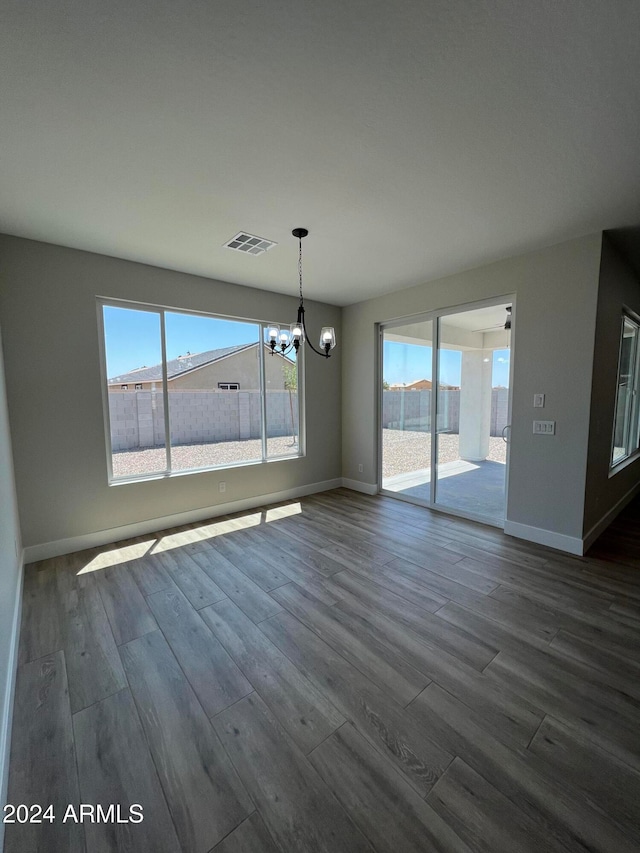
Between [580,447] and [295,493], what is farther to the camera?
[295,493]

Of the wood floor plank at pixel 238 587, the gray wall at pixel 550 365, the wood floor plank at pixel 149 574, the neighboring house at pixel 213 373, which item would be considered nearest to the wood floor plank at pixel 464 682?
the wood floor plank at pixel 238 587

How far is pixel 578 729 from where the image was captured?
5.02ft

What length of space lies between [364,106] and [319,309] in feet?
11.5

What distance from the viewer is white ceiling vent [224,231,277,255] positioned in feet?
9.76

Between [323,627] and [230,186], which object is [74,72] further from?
[323,627]

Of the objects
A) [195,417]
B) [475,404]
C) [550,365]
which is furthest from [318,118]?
[475,404]

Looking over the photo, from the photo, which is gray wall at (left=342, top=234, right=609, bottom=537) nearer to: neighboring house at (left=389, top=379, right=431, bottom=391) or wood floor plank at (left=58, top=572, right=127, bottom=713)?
neighboring house at (left=389, top=379, right=431, bottom=391)

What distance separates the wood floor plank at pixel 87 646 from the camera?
1.76m

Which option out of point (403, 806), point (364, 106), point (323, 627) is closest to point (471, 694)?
point (403, 806)

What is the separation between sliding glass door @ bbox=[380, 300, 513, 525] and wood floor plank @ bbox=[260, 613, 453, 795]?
2.72m

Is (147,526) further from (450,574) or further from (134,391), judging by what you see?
(450,574)

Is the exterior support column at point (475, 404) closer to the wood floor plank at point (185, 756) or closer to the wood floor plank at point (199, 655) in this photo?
the wood floor plank at point (199, 655)

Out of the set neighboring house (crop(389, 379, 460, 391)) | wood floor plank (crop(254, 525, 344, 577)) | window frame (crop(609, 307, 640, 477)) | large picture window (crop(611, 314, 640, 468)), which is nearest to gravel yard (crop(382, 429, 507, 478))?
neighboring house (crop(389, 379, 460, 391))

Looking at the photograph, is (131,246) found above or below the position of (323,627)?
above
